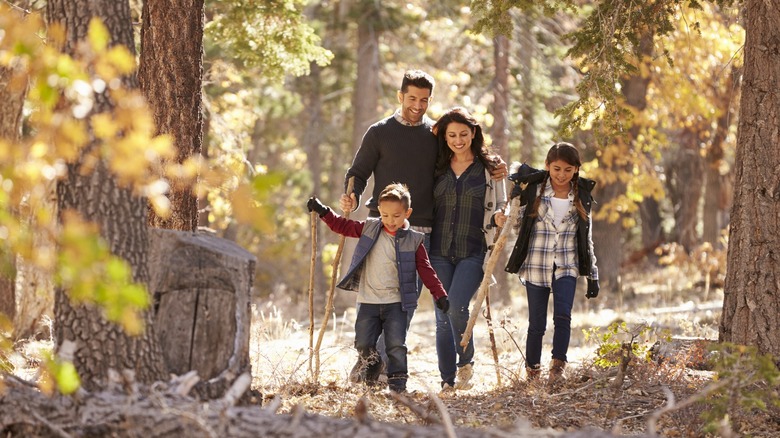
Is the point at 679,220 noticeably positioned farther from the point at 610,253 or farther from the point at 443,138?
the point at 443,138

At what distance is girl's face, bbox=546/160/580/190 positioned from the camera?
6.44 metres

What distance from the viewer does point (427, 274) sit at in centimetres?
617

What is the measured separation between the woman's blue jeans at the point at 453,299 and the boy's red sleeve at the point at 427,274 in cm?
38

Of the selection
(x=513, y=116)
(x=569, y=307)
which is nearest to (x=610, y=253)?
(x=513, y=116)

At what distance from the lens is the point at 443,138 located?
6.73 meters

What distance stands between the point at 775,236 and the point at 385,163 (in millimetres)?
2789

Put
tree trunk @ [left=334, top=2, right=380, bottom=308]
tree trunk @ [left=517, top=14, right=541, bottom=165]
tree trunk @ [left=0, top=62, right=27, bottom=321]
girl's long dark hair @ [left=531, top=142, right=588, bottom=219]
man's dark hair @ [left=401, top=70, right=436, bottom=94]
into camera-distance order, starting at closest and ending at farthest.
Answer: girl's long dark hair @ [left=531, top=142, right=588, bottom=219]
man's dark hair @ [left=401, top=70, right=436, bottom=94]
tree trunk @ [left=0, top=62, right=27, bottom=321]
tree trunk @ [left=517, top=14, right=541, bottom=165]
tree trunk @ [left=334, top=2, right=380, bottom=308]

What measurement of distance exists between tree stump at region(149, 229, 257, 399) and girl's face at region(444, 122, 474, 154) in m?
2.72

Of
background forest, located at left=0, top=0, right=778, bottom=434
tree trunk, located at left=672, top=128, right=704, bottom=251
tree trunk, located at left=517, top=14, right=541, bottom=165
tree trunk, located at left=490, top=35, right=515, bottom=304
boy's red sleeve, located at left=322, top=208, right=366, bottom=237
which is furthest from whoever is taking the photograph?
tree trunk, located at left=672, top=128, right=704, bottom=251

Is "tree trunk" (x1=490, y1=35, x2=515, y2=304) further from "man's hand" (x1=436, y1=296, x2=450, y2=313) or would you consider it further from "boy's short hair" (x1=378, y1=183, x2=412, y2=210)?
"man's hand" (x1=436, y1=296, x2=450, y2=313)

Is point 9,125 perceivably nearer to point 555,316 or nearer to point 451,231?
point 451,231

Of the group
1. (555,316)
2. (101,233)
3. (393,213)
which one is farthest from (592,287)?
(101,233)

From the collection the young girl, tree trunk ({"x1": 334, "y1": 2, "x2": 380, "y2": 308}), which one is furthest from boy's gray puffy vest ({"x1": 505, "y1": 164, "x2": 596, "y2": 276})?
tree trunk ({"x1": 334, "y1": 2, "x2": 380, "y2": 308})

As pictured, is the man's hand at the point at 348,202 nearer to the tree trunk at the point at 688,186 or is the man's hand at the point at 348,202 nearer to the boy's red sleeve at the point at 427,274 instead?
the boy's red sleeve at the point at 427,274
